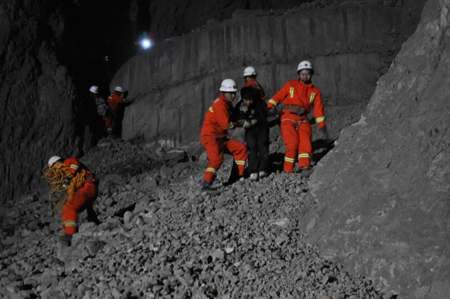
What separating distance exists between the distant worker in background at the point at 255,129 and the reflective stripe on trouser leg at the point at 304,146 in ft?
1.68

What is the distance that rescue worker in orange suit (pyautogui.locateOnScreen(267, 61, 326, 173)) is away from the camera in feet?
21.7

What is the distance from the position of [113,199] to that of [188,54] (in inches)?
176

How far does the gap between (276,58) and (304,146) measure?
16.4 ft

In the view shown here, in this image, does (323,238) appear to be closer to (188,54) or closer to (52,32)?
(188,54)

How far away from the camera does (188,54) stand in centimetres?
1213

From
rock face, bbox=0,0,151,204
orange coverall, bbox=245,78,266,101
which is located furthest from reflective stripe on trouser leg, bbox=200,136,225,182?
rock face, bbox=0,0,151,204

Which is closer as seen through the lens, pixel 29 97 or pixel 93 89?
pixel 29 97

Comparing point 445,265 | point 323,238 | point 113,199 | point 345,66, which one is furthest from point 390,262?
point 345,66

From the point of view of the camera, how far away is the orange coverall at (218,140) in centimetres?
666

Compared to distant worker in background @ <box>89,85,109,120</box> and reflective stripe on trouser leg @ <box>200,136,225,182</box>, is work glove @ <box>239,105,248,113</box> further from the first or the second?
distant worker in background @ <box>89,85,109,120</box>

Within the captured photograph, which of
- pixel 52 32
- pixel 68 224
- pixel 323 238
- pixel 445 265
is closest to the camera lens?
pixel 445 265

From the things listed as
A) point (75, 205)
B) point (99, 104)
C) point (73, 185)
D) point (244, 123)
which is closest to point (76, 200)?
point (75, 205)

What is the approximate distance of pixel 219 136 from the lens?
6.76 m

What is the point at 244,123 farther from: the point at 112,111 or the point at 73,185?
the point at 112,111
